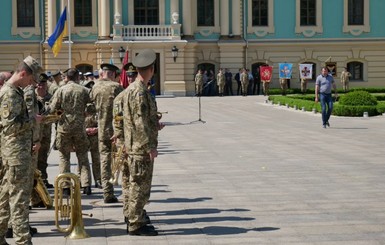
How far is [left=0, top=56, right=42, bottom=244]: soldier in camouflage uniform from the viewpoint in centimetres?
847

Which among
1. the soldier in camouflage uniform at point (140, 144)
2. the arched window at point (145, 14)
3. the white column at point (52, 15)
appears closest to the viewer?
the soldier in camouflage uniform at point (140, 144)

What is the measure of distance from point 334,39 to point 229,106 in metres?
14.1

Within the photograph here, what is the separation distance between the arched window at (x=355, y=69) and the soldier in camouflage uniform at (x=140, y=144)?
4262 centimetres

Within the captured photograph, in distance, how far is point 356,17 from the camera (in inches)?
1998

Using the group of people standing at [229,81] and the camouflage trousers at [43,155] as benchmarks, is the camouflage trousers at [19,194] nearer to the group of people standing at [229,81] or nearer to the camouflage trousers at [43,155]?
the camouflage trousers at [43,155]

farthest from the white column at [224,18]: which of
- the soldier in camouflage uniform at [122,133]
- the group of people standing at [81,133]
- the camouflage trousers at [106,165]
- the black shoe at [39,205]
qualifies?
the black shoe at [39,205]

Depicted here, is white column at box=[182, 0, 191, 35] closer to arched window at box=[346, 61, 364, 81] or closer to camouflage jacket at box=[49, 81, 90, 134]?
arched window at box=[346, 61, 364, 81]

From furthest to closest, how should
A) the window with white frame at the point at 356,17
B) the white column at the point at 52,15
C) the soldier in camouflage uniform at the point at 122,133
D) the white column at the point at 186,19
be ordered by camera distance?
the window with white frame at the point at 356,17, the white column at the point at 52,15, the white column at the point at 186,19, the soldier in camouflage uniform at the point at 122,133

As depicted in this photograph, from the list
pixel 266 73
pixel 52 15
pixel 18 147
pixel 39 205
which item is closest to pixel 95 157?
pixel 39 205

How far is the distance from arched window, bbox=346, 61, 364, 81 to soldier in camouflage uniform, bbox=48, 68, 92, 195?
132 ft

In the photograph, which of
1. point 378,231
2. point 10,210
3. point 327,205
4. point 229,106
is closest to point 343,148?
point 327,205

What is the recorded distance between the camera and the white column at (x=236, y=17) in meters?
49.8

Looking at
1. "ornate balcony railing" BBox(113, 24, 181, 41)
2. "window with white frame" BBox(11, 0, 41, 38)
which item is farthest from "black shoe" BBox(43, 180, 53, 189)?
"window with white frame" BBox(11, 0, 41, 38)

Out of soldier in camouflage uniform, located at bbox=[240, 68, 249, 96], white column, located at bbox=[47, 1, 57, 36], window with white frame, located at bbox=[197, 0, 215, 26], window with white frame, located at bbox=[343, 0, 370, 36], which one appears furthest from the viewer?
window with white frame, located at bbox=[343, 0, 370, 36]
